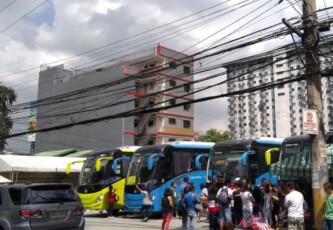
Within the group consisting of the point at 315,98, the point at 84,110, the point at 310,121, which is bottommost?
the point at 310,121

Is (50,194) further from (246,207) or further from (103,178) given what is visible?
(103,178)

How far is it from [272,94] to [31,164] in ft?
61.8

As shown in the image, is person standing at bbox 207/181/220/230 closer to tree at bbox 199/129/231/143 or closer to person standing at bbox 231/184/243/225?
person standing at bbox 231/184/243/225

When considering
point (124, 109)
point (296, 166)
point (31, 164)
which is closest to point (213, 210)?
point (296, 166)

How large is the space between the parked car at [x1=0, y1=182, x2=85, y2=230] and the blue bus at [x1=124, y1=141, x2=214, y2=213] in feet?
30.8

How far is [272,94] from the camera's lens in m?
37.1

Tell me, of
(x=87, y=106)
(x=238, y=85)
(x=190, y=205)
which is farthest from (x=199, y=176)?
(x=87, y=106)

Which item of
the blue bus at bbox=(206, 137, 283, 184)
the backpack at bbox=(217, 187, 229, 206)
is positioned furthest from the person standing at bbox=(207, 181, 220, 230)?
the blue bus at bbox=(206, 137, 283, 184)

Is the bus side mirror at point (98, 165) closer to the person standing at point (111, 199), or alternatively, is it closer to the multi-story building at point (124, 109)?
the person standing at point (111, 199)

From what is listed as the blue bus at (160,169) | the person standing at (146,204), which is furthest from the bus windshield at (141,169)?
the person standing at (146,204)

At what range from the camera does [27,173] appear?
110 feet

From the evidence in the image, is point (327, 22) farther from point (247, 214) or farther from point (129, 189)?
point (129, 189)

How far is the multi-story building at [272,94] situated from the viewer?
16.3 metres

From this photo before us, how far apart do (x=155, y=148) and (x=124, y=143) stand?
3059 cm
